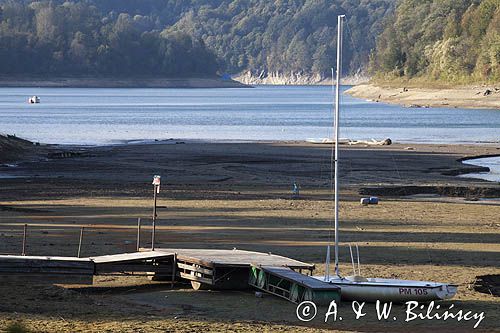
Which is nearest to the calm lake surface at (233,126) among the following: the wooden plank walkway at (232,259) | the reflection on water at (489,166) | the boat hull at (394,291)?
the reflection on water at (489,166)

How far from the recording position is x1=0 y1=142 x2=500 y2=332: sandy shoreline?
846 inches

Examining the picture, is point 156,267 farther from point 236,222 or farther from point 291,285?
point 236,222

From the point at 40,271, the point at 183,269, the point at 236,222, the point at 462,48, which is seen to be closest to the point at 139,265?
the point at 183,269

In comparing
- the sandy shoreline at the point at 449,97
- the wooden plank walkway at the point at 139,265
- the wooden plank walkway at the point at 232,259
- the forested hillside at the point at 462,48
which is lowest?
Answer: the wooden plank walkway at the point at 139,265

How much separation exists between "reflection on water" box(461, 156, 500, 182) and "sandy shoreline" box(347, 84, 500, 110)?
7944 centimetres

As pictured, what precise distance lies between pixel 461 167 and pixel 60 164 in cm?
1879

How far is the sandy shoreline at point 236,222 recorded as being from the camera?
21.5 metres

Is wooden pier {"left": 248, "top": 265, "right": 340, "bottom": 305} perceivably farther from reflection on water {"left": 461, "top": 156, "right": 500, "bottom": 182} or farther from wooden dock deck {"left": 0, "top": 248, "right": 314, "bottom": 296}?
reflection on water {"left": 461, "top": 156, "right": 500, "bottom": 182}

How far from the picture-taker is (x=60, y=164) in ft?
192

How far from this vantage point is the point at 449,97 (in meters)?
156

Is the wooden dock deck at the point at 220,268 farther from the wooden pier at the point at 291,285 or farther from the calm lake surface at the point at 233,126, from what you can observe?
the calm lake surface at the point at 233,126

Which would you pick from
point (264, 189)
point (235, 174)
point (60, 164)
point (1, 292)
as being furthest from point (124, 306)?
point (60, 164)

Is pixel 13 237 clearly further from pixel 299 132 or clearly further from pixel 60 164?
pixel 299 132

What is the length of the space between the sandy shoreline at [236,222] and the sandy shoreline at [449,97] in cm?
7985
